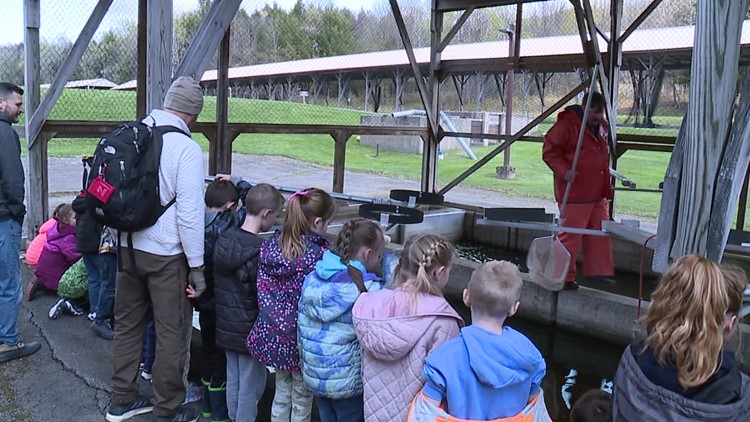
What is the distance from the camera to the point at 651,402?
5.72 feet

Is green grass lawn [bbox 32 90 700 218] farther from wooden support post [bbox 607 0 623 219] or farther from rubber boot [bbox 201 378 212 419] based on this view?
rubber boot [bbox 201 378 212 419]

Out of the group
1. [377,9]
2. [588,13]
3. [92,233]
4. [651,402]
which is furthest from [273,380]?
[377,9]

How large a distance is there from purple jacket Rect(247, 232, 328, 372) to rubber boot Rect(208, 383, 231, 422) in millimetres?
477

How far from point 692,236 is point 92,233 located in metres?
3.39

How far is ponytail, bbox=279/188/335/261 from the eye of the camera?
2.56m

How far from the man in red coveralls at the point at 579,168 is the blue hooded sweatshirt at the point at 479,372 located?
12.2 ft

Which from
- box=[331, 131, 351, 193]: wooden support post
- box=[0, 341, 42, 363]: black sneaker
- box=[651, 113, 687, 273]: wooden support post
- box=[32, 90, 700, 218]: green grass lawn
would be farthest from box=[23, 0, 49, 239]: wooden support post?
box=[651, 113, 687, 273]: wooden support post

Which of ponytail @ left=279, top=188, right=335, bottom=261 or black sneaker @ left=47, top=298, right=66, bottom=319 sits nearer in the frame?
ponytail @ left=279, top=188, right=335, bottom=261

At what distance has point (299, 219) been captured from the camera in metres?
2.57

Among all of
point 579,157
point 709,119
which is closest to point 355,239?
point 709,119

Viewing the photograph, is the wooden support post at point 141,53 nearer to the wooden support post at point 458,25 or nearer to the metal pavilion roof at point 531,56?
the metal pavilion roof at point 531,56

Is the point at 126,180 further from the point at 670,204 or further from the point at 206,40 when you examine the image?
the point at 670,204

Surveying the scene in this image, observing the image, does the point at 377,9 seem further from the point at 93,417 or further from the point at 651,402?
the point at 651,402

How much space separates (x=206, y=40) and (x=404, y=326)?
9.21ft
